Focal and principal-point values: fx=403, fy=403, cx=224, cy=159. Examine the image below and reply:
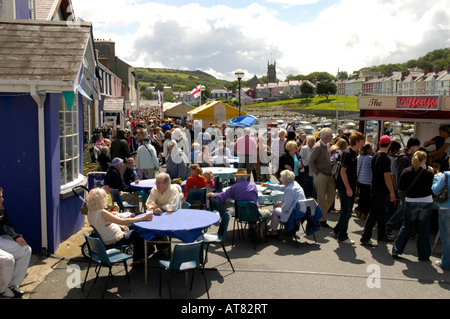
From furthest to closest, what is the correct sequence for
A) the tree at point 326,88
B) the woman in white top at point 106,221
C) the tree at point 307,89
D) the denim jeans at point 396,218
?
1. the tree at point 307,89
2. the tree at point 326,88
3. the denim jeans at point 396,218
4. the woman in white top at point 106,221

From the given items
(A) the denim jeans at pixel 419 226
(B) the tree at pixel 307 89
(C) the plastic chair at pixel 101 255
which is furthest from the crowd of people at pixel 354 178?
(B) the tree at pixel 307 89

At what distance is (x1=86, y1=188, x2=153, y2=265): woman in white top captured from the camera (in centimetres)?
536

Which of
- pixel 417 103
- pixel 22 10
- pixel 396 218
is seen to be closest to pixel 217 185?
pixel 396 218

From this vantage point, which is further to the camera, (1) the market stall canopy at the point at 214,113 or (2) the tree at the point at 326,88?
(2) the tree at the point at 326,88

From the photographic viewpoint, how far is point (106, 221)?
17.9 feet

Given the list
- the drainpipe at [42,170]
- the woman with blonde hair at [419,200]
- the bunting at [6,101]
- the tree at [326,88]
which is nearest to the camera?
the bunting at [6,101]

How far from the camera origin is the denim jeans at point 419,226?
20.8ft

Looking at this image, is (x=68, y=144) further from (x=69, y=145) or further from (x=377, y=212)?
(x=377, y=212)

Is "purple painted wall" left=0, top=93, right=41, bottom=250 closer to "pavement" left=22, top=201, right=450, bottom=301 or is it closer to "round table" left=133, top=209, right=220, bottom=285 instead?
"pavement" left=22, top=201, right=450, bottom=301

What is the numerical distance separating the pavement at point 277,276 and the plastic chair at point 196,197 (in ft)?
3.66

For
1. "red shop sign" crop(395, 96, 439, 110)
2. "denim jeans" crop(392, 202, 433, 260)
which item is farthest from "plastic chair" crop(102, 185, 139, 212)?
"red shop sign" crop(395, 96, 439, 110)

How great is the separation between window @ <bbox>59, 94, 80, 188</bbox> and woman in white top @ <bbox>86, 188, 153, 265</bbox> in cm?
195

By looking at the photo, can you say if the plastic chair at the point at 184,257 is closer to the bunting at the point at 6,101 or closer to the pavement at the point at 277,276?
the pavement at the point at 277,276

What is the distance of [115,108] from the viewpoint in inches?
997
